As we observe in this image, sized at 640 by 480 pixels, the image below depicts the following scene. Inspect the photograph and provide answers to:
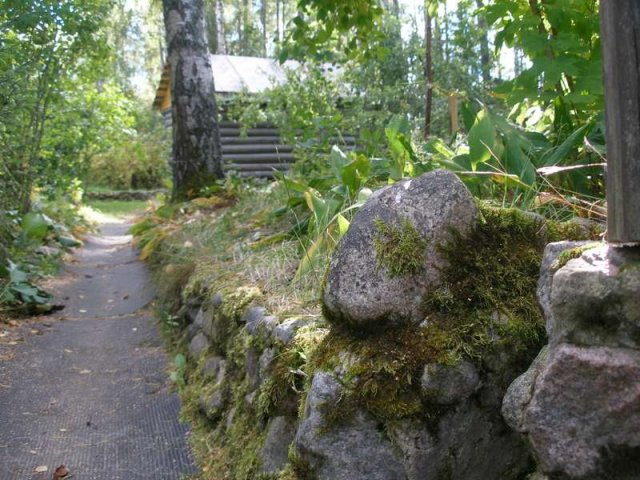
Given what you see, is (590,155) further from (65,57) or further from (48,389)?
(65,57)

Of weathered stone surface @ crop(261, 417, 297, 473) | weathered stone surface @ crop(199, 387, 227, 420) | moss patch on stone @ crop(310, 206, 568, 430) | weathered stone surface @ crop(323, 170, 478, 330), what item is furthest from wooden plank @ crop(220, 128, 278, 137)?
moss patch on stone @ crop(310, 206, 568, 430)

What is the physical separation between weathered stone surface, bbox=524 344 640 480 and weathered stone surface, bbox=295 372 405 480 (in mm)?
670

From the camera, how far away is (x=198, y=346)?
468cm

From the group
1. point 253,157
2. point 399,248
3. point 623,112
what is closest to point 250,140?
point 253,157

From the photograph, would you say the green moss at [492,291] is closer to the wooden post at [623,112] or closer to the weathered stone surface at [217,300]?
the wooden post at [623,112]

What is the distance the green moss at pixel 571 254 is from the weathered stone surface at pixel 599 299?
6cm

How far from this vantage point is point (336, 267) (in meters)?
2.55

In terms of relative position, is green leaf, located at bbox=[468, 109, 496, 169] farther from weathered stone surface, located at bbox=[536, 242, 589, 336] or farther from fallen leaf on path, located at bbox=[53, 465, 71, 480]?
fallen leaf on path, located at bbox=[53, 465, 71, 480]

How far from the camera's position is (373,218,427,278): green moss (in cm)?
244

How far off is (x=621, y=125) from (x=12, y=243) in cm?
731

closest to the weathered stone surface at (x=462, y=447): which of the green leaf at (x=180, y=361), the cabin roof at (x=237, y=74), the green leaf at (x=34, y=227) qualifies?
the green leaf at (x=180, y=361)

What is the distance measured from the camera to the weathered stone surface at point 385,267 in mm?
2432

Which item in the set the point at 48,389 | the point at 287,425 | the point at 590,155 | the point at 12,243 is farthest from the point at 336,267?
the point at 12,243

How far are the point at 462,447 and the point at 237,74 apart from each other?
56.1 ft
